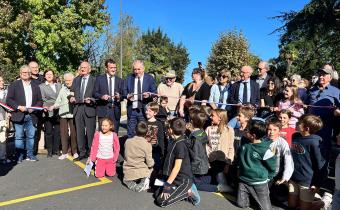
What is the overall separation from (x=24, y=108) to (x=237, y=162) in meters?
4.40

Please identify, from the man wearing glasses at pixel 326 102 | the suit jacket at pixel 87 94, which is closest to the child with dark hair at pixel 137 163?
the suit jacket at pixel 87 94

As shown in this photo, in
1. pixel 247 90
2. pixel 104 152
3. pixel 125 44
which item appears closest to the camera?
pixel 104 152

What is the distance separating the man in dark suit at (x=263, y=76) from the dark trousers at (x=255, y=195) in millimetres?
2763

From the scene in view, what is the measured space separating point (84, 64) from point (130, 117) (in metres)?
1.48

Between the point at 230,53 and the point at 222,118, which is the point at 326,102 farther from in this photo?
the point at 230,53

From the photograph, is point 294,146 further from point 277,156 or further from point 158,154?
point 158,154

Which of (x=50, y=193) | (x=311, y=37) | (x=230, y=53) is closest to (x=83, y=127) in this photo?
(x=50, y=193)

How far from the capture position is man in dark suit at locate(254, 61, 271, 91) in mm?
7086

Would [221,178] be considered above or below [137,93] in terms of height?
below

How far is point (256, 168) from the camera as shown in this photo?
190 inches

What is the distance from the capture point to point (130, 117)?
7.34m

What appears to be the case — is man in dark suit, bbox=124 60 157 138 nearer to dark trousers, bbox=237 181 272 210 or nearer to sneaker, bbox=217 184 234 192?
sneaker, bbox=217 184 234 192

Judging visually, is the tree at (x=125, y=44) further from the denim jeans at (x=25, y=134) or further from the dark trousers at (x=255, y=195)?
the dark trousers at (x=255, y=195)

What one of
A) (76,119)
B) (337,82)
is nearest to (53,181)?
(76,119)
